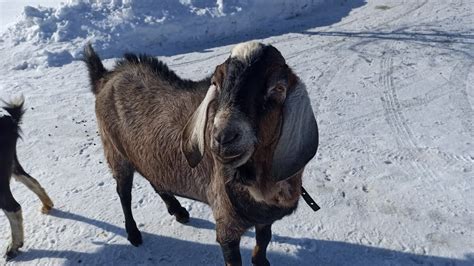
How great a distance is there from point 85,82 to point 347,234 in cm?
543

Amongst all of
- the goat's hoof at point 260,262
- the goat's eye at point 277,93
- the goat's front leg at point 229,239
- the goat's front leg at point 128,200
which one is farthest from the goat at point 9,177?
the goat's eye at point 277,93

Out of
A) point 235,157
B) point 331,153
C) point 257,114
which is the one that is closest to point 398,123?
point 331,153

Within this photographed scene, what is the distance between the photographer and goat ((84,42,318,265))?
2.67 m

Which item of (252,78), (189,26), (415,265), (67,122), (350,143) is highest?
(252,78)

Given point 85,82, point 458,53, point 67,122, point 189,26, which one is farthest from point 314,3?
point 67,122

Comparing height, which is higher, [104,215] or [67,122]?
[67,122]

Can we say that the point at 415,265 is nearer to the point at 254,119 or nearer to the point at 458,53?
the point at 254,119

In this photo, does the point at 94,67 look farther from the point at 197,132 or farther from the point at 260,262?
the point at 260,262

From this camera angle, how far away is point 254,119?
264cm

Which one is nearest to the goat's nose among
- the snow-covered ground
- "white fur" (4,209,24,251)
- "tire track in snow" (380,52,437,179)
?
the snow-covered ground

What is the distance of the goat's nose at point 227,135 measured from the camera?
8.21ft

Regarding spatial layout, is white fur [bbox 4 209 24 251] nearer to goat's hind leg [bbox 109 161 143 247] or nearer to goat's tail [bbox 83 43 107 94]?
goat's hind leg [bbox 109 161 143 247]

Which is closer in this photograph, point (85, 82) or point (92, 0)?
point (85, 82)

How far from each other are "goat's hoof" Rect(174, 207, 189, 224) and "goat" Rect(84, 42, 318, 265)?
0.01 metres
